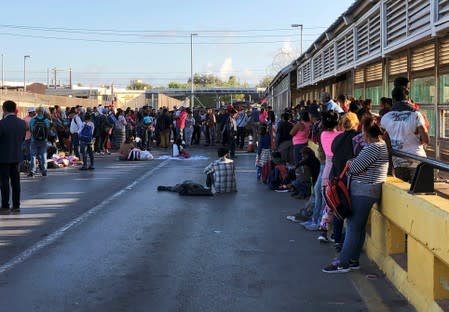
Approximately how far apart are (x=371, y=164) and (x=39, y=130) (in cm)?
1133

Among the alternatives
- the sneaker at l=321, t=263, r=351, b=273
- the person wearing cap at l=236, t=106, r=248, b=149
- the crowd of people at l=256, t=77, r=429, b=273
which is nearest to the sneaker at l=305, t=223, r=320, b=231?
the crowd of people at l=256, t=77, r=429, b=273

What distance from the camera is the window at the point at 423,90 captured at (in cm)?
979

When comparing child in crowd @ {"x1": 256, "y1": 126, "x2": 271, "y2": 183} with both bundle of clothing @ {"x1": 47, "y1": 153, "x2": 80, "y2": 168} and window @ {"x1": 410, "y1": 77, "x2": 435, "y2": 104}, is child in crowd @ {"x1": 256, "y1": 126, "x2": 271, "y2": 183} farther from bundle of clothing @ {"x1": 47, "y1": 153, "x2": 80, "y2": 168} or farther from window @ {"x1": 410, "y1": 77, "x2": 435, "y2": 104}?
bundle of clothing @ {"x1": 47, "y1": 153, "x2": 80, "y2": 168}

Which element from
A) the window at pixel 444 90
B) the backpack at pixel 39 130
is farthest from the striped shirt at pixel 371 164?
the backpack at pixel 39 130

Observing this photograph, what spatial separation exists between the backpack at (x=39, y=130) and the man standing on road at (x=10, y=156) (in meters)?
4.84

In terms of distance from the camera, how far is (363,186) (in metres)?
6.32

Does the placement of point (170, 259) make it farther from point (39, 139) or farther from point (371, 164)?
point (39, 139)

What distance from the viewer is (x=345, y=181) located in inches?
258

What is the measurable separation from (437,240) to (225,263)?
281 centimetres

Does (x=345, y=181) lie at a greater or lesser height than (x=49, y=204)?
greater

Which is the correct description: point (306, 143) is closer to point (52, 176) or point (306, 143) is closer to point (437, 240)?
point (52, 176)

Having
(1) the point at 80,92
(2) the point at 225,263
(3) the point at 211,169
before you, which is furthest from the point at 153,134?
(1) the point at 80,92

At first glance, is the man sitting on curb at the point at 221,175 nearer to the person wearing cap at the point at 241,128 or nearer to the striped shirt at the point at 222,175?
A: the striped shirt at the point at 222,175

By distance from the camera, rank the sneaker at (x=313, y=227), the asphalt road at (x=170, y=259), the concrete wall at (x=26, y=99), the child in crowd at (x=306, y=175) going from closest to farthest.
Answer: the asphalt road at (x=170, y=259)
the sneaker at (x=313, y=227)
the child in crowd at (x=306, y=175)
the concrete wall at (x=26, y=99)
